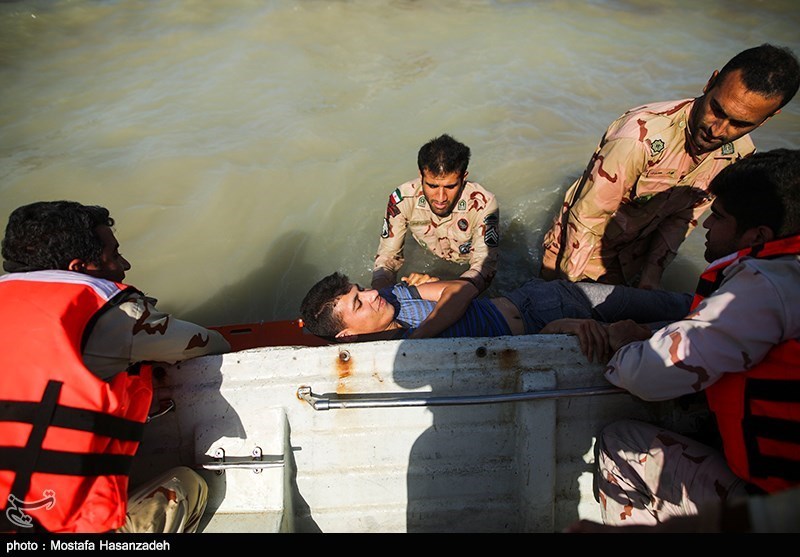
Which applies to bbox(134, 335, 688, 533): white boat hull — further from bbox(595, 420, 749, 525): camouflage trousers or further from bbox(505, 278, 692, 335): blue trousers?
bbox(505, 278, 692, 335): blue trousers

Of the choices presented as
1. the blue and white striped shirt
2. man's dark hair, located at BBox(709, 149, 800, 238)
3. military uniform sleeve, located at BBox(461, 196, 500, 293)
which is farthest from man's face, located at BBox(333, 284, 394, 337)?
man's dark hair, located at BBox(709, 149, 800, 238)

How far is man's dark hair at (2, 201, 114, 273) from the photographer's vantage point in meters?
2.13

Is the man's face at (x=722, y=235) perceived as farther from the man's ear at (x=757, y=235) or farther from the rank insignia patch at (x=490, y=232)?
the rank insignia patch at (x=490, y=232)

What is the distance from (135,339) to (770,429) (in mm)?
2364

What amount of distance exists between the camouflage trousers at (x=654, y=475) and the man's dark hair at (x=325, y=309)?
1.57 metres

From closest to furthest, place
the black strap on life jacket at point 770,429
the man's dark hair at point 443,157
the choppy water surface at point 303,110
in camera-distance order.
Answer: the black strap on life jacket at point 770,429 → the man's dark hair at point 443,157 → the choppy water surface at point 303,110

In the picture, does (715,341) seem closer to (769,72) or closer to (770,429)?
(770,429)

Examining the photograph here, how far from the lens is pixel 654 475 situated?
2.11m

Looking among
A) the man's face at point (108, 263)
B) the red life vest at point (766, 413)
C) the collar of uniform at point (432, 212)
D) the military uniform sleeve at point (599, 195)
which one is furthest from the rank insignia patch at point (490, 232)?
the man's face at point (108, 263)

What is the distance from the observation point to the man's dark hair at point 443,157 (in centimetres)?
336

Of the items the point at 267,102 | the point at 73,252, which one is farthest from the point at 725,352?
the point at 267,102

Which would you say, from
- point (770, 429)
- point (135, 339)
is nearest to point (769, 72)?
point (770, 429)

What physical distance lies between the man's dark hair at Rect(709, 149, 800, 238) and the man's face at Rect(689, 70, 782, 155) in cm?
68

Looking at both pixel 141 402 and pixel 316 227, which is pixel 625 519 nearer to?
pixel 141 402
